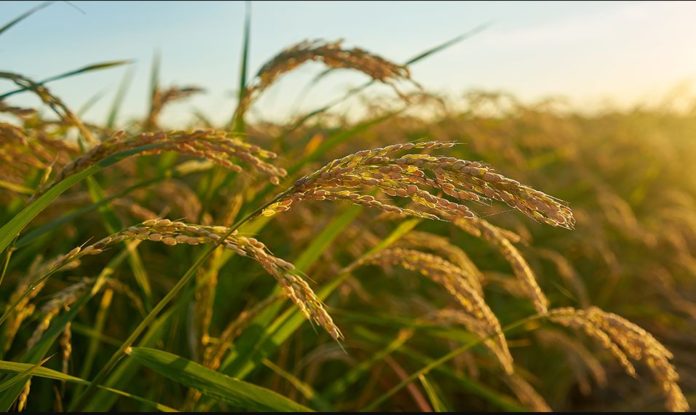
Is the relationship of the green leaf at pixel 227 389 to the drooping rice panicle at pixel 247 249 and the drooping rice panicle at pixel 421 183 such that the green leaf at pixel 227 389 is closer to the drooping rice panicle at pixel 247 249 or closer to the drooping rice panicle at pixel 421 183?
the drooping rice panicle at pixel 247 249

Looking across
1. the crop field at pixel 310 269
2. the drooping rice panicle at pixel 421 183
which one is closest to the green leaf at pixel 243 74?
the crop field at pixel 310 269

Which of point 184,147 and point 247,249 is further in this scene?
point 184,147

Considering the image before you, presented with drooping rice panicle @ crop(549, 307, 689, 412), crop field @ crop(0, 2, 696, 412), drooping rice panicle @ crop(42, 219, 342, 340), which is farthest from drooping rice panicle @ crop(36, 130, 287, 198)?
drooping rice panicle @ crop(549, 307, 689, 412)

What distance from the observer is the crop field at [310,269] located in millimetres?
1283

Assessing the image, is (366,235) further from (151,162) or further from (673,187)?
(673,187)

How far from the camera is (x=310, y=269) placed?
2.97m

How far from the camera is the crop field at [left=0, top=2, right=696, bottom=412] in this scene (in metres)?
1.28

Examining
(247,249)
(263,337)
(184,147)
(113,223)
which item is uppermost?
(184,147)

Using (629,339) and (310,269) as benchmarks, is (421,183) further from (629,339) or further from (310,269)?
(310,269)

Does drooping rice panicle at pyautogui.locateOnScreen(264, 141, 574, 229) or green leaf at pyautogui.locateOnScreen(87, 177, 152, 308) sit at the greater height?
drooping rice panicle at pyautogui.locateOnScreen(264, 141, 574, 229)

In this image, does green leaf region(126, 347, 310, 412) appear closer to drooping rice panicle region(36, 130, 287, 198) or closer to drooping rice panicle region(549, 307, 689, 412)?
drooping rice panicle region(36, 130, 287, 198)

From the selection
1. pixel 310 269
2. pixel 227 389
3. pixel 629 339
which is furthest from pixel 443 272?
pixel 310 269

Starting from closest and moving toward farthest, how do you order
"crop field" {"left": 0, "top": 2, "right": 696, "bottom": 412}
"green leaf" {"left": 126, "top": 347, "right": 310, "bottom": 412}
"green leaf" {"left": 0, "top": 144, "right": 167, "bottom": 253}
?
1. "crop field" {"left": 0, "top": 2, "right": 696, "bottom": 412}
2. "green leaf" {"left": 0, "top": 144, "right": 167, "bottom": 253}
3. "green leaf" {"left": 126, "top": 347, "right": 310, "bottom": 412}

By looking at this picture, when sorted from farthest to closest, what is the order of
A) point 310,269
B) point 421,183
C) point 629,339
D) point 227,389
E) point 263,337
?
point 310,269, point 263,337, point 629,339, point 227,389, point 421,183
